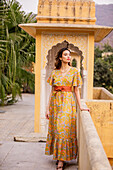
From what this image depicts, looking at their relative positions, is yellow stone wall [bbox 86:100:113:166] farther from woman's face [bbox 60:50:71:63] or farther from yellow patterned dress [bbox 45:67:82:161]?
woman's face [bbox 60:50:71:63]

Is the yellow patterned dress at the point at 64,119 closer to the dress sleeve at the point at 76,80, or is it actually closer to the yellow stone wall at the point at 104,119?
the dress sleeve at the point at 76,80

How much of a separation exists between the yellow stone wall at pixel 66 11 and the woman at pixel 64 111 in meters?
2.48

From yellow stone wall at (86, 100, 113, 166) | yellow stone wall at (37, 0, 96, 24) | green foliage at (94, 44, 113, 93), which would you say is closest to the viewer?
yellow stone wall at (86, 100, 113, 166)

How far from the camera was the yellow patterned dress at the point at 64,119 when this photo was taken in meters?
3.97

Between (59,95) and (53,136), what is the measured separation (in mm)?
671

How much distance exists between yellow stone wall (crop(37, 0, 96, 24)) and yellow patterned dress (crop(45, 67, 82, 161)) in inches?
103

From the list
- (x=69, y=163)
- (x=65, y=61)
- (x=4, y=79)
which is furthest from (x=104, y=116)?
(x=4, y=79)

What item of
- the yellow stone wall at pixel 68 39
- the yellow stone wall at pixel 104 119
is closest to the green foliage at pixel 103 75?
the yellow stone wall at pixel 68 39

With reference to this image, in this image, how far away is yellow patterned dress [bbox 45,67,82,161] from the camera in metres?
3.97

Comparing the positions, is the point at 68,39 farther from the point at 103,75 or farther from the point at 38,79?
the point at 103,75

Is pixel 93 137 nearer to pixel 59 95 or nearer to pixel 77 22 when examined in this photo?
pixel 59 95

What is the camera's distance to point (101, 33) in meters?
6.65

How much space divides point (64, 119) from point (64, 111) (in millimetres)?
120

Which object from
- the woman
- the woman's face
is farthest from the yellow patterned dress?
the woman's face
